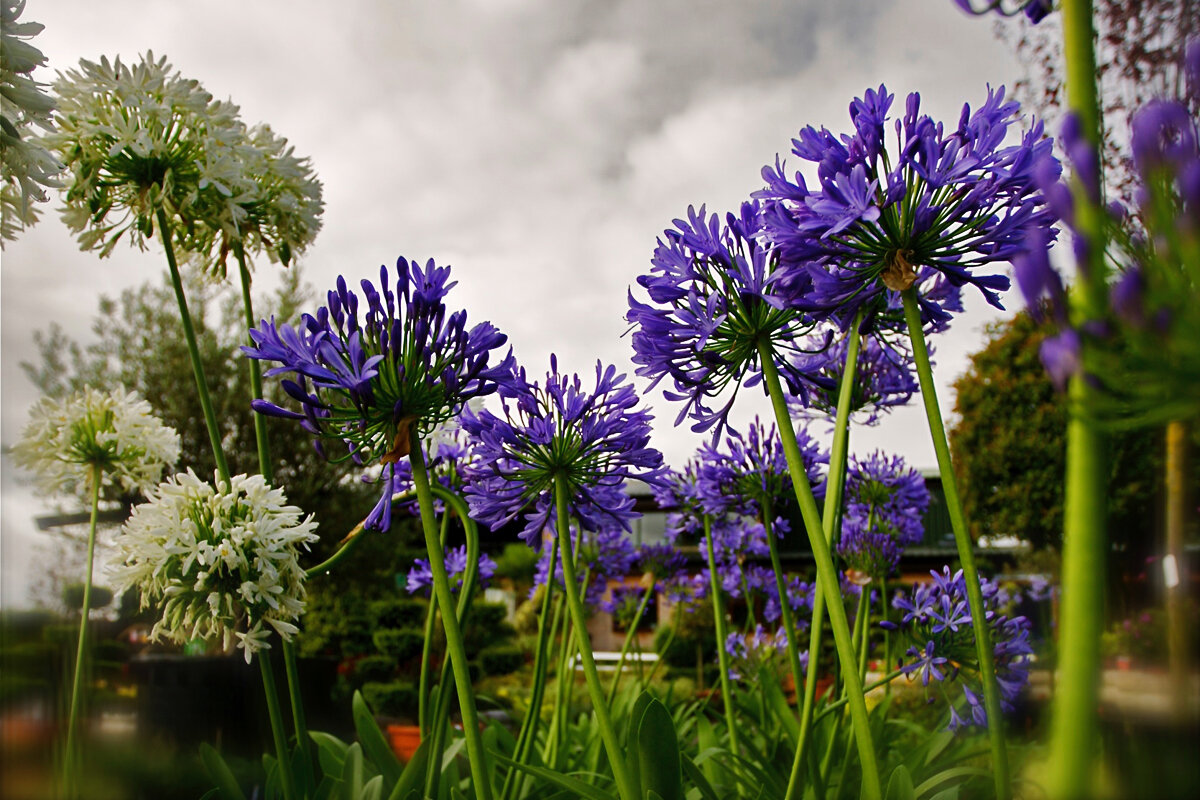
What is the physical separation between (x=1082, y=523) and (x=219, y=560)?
174cm

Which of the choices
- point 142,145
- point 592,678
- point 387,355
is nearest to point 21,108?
point 142,145

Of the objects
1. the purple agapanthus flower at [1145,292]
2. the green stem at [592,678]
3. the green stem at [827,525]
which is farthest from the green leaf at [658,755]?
the purple agapanthus flower at [1145,292]

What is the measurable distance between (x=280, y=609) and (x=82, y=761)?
2.24 ft

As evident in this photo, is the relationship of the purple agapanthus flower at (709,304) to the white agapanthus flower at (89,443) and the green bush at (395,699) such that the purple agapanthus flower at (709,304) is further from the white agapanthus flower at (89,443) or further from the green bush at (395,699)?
the green bush at (395,699)

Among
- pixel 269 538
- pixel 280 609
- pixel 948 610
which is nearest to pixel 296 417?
pixel 269 538

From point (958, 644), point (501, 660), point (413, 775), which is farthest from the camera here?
point (501, 660)

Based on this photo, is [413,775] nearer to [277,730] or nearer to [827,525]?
[277,730]

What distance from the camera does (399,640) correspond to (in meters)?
11.9

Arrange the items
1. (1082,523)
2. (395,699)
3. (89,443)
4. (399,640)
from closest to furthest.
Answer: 1. (1082,523)
2. (89,443)
3. (395,699)
4. (399,640)

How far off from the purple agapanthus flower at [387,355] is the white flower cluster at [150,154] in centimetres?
94

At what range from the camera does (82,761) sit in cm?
187

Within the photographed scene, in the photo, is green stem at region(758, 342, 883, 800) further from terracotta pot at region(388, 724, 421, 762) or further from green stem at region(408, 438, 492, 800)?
terracotta pot at region(388, 724, 421, 762)

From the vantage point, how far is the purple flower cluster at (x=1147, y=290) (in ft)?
1.85

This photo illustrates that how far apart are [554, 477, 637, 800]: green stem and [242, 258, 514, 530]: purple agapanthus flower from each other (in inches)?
14.9
